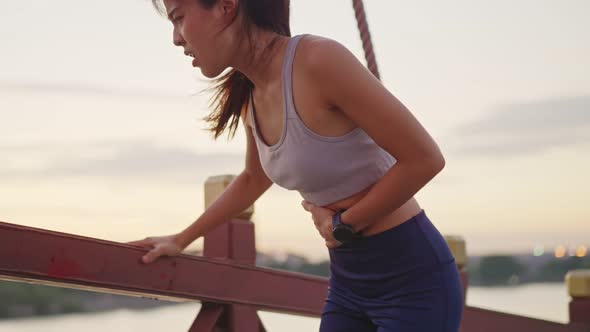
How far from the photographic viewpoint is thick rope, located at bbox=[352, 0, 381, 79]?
2262 mm

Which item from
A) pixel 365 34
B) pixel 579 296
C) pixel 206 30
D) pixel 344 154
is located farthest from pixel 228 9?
pixel 579 296

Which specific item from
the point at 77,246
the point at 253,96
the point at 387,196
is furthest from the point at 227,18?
the point at 77,246

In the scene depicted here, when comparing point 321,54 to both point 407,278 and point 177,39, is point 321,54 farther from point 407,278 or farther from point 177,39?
point 407,278

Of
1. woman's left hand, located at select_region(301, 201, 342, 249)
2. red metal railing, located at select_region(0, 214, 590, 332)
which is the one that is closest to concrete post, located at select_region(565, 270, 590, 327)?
red metal railing, located at select_region(0, 214, 590, 332)

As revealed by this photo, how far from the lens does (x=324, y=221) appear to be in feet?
6.02

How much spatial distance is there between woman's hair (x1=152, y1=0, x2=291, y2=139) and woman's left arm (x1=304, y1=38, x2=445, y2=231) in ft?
0.52

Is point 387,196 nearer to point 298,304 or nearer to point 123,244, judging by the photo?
point 123,244

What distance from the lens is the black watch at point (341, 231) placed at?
1775 millimetres

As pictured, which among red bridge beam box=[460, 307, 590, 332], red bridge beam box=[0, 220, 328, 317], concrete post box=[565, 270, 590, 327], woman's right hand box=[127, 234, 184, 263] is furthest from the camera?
concrete post box=[565, 270, 590, 327]

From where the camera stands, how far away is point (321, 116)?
5.57ft

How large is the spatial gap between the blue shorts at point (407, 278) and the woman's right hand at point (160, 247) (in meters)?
0.76

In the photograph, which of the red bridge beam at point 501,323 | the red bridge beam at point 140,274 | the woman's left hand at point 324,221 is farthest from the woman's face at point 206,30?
the red bridge beam at point 501,323

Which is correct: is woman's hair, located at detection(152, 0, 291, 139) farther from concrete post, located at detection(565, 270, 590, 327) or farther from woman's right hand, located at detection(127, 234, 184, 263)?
concrete post, located at detection(565, 270, 590, 327)

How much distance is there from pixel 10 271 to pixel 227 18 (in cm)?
93
